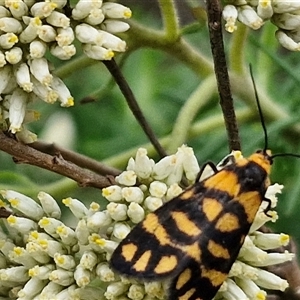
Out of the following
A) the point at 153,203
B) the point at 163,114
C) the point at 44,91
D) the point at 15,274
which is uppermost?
the point at 44,91

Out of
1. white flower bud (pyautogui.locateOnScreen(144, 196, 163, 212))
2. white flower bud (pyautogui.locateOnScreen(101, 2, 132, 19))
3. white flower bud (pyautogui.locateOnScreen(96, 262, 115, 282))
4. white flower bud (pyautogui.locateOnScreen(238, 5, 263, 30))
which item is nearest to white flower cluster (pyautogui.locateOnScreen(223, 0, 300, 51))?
white flower bud (pyautogui.locateOnScreen(238, 5, 263, 30))

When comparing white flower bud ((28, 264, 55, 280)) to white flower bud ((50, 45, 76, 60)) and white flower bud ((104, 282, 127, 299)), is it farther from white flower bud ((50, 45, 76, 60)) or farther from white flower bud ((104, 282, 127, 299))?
white flower bud ((50, 45, 76, 60))

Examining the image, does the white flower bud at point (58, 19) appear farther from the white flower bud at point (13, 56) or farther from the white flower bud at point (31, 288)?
the white flower bud at point (31, 288)

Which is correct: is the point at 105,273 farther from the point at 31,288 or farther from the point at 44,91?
the point at 44,91

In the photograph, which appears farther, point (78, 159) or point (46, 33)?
point (78, 159)

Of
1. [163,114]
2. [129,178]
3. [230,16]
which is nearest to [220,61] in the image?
[230,16]

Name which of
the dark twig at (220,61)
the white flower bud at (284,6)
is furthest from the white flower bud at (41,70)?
the white flower bud at (284,6)
